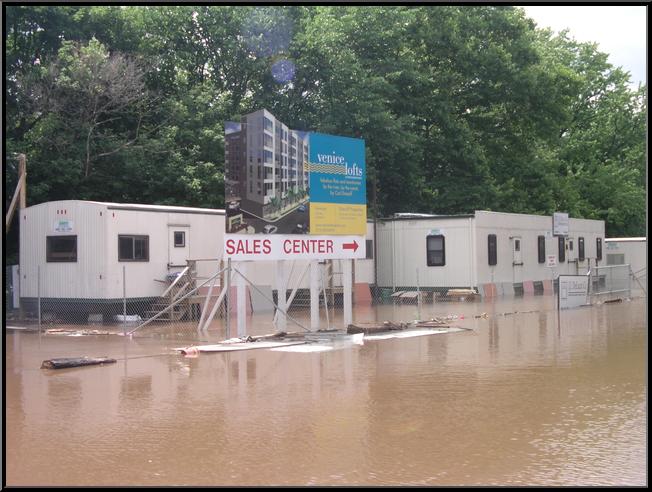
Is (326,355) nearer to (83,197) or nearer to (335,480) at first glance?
(335,480)

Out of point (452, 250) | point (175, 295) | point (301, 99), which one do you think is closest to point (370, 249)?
point (452, 250)

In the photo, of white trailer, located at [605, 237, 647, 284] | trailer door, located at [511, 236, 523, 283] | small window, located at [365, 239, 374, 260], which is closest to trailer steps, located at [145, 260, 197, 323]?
small window, located at [365, 239, 374, 260]

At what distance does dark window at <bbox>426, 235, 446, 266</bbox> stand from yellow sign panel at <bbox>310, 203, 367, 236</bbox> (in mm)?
13225

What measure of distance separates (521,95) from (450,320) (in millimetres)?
25380

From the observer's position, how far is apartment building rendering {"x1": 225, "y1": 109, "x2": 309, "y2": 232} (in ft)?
59.3

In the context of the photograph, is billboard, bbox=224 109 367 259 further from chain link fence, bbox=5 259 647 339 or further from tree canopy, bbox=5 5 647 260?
tree canopy, bbox=5 5 647 260

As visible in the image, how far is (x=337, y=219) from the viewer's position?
19.9 metres

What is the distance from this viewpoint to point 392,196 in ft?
142

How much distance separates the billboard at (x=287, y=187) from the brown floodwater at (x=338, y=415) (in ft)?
9.68

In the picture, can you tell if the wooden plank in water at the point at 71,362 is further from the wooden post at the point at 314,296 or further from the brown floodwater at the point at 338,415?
the wooden post at the point at 314,296

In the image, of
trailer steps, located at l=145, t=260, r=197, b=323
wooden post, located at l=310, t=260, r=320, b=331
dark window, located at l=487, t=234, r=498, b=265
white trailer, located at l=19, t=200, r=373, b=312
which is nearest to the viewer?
wooden post, located at l=310, t=260, r=320, b=331

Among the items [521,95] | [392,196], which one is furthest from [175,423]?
[521,95]

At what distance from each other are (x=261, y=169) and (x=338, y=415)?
29.8 feet

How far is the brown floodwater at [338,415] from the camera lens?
764cm
